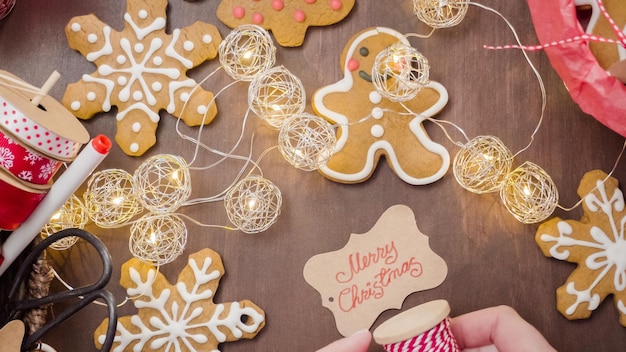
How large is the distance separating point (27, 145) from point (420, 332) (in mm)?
830

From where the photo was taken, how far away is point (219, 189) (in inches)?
59.7

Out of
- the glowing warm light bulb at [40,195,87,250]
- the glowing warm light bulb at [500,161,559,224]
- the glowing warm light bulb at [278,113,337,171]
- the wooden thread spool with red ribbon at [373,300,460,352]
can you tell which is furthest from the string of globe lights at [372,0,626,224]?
the glowing warm light bulb at [40,195,87,250]

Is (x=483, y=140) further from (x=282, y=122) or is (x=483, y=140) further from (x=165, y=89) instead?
(x=165, y=89)

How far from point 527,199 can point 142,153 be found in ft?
2.91

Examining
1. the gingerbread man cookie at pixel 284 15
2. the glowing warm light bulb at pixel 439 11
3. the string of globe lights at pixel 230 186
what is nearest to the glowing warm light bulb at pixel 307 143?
the string of globe lights at pixel 230 186

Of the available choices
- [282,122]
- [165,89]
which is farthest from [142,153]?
[282,122]

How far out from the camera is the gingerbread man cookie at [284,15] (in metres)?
1.51

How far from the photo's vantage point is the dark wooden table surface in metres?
1.49

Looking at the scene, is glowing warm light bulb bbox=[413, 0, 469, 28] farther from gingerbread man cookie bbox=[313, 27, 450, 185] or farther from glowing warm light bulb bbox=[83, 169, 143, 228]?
glowing warm light bulb bbox=[83, 169, 143, 228]

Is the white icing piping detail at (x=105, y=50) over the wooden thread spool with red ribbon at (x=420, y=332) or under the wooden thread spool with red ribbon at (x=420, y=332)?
over

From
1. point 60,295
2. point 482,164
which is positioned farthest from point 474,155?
point 60,295

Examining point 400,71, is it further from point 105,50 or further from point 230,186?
point 105,50

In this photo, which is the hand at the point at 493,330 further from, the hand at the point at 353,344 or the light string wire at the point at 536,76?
the light string wire at the point at 536,76

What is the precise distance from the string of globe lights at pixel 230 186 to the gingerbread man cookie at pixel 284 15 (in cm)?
5
